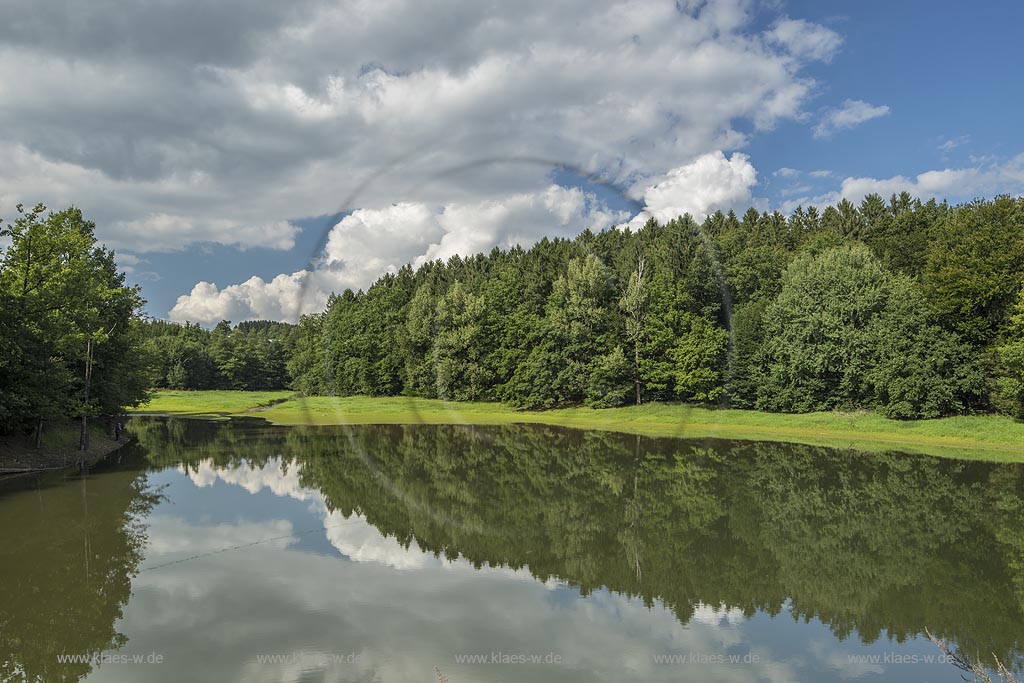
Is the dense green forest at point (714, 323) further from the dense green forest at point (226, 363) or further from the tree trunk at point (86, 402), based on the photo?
the dense green forest at point (226, 363)

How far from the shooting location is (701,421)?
2399 inches

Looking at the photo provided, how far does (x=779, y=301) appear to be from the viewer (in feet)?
216

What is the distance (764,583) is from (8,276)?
37584mm

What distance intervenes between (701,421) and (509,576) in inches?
1914

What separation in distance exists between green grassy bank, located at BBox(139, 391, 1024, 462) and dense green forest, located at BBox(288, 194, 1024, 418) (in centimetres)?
232

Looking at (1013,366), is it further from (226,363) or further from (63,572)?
(226,363)

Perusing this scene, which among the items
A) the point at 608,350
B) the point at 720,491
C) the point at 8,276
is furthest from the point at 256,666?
the point at 608,350

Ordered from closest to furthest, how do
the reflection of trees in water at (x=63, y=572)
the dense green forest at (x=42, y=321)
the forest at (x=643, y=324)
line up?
the reflection of trees in water at (x=63, y=572)
the dense green forest at (x=42, y=321)
the forest at (x=643, y=324)

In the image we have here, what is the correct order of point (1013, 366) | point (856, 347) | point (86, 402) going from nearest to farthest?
point (86, 402)
point (1013, 366)
point (856, 347)

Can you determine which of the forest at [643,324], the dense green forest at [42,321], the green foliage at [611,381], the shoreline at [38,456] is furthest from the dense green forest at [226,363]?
the dense green forest at [42,321]

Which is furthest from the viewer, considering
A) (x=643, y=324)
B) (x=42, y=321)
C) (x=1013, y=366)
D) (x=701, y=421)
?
(x=643, y=324)

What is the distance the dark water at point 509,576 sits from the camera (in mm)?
11531

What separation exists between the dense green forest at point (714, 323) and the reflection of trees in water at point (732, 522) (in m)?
15.4

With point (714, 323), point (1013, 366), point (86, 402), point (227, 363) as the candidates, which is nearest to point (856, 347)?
point (1013, 366)
